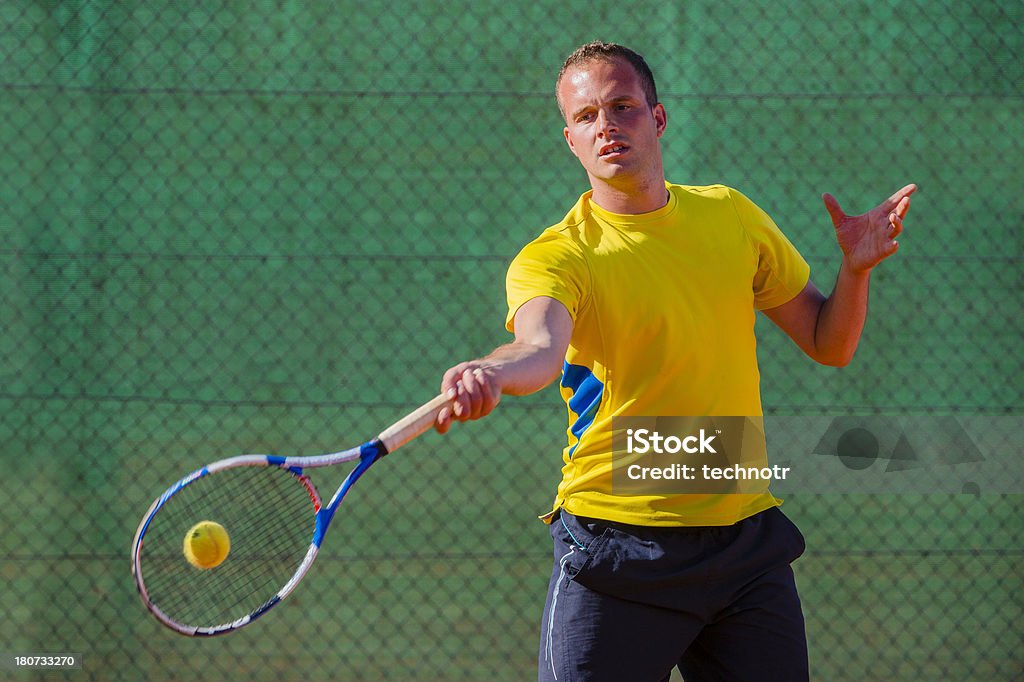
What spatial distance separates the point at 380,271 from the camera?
393 centimetres

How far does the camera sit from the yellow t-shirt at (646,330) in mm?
2064

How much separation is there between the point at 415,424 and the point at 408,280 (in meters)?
2.08

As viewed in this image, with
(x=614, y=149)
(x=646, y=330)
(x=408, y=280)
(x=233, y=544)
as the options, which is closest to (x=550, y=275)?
(x=646, y=330)

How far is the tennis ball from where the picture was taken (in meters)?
2.50

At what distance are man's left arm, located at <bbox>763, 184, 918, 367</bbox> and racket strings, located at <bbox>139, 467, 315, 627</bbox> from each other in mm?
1597

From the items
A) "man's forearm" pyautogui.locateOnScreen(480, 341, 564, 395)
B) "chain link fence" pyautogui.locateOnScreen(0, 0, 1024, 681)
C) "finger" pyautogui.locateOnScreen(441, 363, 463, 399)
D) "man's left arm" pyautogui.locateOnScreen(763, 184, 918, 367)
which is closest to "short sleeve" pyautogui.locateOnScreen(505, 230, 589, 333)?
"man's forearm" pyautogui.locateOnScreen(480, 341, 564, 395)

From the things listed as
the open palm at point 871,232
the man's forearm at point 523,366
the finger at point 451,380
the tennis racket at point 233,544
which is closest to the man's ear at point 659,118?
the open palm at point 871,232

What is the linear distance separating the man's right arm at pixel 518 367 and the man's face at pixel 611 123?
0.34 m

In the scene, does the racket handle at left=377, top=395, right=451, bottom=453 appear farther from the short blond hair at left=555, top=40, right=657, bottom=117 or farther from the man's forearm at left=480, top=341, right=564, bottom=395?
the short blond hair at left=555, top=40, right=657, bottom=117

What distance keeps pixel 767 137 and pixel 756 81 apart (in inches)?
7.6

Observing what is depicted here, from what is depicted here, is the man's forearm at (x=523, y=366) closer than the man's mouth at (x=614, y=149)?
Yes

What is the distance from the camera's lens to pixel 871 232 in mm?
2242

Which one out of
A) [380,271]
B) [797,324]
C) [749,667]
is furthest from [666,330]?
[380,271]

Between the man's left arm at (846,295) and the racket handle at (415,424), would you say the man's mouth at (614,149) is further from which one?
the racket handle at (415,424)
